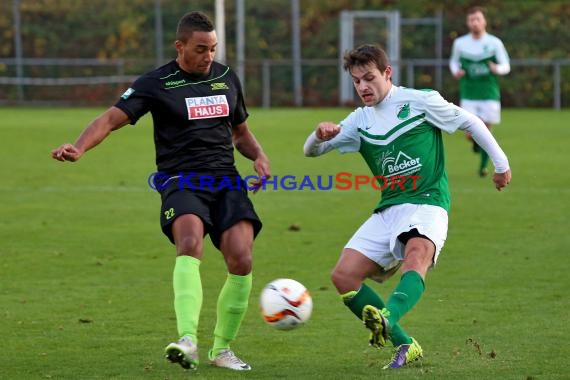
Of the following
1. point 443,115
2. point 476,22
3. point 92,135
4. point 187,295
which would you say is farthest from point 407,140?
point 476,22

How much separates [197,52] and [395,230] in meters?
1.50

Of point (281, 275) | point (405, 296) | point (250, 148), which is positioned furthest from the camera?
point (281, 275)

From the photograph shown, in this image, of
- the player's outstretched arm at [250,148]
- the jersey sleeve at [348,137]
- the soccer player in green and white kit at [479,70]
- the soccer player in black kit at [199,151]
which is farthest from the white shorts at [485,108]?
the soccer player in black kit at [199,151]

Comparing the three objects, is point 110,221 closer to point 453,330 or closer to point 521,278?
point 521,278

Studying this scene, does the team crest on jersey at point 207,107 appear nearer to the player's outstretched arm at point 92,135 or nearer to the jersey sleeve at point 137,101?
the jersey sleeve at point 137,101

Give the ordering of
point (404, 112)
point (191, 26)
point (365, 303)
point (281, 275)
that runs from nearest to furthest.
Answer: point (365, 303) → point (191, 26) → point (404, 112) → point (281, 275)

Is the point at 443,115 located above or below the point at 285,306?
above

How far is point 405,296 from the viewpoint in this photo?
6.27 m

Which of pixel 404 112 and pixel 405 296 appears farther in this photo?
pixel 404 112

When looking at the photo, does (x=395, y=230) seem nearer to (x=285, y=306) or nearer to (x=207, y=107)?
(x=285, y=306)

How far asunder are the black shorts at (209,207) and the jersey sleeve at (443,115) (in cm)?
116

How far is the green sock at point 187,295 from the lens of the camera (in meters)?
6.23

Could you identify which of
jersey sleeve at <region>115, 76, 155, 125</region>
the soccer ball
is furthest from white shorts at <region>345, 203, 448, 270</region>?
jersey sleeve at <region>115, 76, 155, 125</region>

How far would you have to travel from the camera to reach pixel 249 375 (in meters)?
6.54
